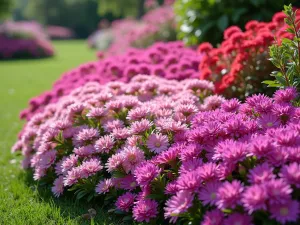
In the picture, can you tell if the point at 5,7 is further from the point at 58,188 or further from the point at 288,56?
the point at 288,56

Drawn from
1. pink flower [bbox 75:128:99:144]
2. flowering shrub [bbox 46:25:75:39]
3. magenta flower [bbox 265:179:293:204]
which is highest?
pink flower [bbox 75:128:99:144]

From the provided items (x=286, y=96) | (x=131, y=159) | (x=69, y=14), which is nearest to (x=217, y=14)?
(x=286, y=96)

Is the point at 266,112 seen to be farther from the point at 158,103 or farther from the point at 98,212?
the point at 98,212

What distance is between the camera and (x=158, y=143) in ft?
9.59

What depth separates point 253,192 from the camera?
2.07 m

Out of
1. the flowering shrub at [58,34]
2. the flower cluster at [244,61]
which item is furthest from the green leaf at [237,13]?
the flowering shrub at [58,34]

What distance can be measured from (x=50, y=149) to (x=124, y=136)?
2.78 feet

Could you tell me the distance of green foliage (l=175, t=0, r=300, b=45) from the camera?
5711mm

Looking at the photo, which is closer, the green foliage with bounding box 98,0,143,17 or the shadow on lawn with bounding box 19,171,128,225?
the shadow on lawn with bounding box 19,171,128,225

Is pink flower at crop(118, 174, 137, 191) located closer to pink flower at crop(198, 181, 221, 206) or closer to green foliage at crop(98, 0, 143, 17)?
pink flower at crop(198, 181, 221, 206)

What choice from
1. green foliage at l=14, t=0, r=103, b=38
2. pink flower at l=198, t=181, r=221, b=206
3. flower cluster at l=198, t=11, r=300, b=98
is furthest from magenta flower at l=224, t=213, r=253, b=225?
green foliage at l=14, t=0, r=103, b=38

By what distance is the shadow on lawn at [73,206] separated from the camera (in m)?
2.97

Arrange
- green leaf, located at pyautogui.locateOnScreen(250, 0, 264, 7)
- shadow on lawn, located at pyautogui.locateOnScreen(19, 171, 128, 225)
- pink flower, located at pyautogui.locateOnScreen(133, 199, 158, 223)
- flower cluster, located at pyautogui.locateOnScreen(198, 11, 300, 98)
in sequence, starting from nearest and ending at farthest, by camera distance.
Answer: pink flower, located at pyautogui.locateOnScreen(133, 199, 158, 223), shadow on lawn, located at pyautogui.locateOnScreen(19, 171, 128, 225), flower cluster, located at pyautogui.locateOnScreen(198, 11, 300, 98), green leaf, located at pyautogui.locateOnScreen(250, 0, 264, 7)

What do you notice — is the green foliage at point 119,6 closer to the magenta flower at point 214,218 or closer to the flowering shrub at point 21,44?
the flowering shrub at point 21,44
